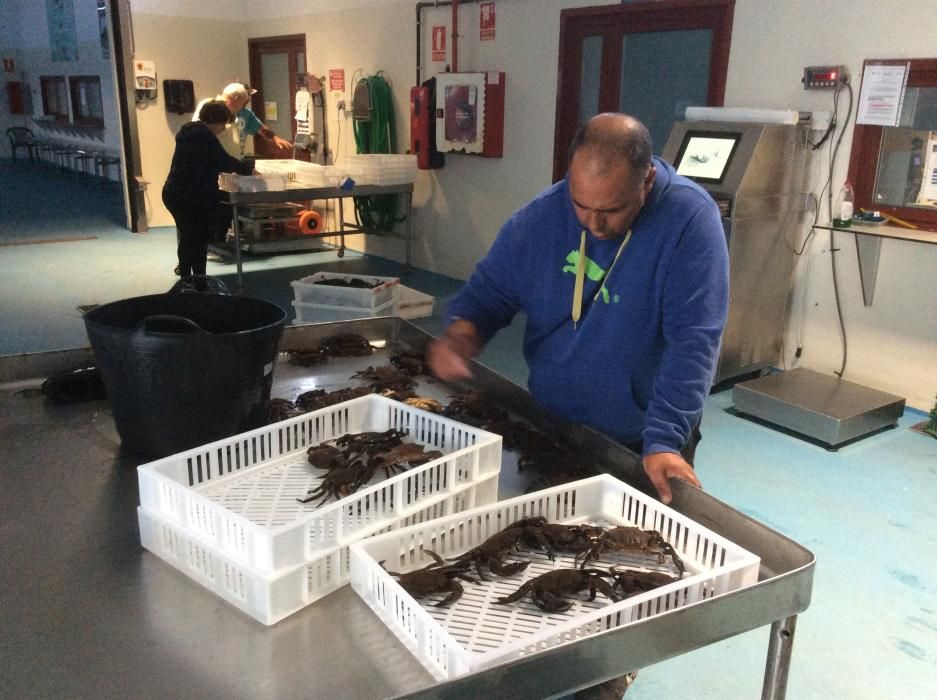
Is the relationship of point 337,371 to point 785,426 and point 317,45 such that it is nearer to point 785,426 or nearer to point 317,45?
point 785,426

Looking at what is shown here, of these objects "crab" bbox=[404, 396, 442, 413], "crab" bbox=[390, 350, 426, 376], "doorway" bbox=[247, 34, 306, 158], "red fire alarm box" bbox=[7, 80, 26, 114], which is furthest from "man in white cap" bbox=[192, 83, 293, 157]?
"red fire alarm box" bbox=[7, 80, 26, 114]

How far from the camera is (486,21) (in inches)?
256

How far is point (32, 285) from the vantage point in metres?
6.79

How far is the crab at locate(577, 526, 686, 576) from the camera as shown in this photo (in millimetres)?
1347

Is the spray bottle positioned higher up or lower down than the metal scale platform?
higher up

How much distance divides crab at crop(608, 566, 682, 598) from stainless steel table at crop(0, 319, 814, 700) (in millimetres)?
108

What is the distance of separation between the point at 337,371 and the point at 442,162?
17.1ft

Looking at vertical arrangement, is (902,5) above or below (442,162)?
above

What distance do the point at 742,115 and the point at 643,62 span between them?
1115mm

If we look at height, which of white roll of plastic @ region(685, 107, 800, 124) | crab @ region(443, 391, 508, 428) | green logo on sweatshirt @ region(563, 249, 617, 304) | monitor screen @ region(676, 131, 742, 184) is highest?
white roll of plastic @ region(685, 107, 800, 124)

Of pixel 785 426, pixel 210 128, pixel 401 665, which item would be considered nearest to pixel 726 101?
pixel 785 426

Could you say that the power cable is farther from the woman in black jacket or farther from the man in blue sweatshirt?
the woman in black jacket

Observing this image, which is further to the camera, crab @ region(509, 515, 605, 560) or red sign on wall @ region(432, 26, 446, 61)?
red sign on wall @ region(432, 26, 446, 61)

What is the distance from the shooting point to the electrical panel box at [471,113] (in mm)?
6410
